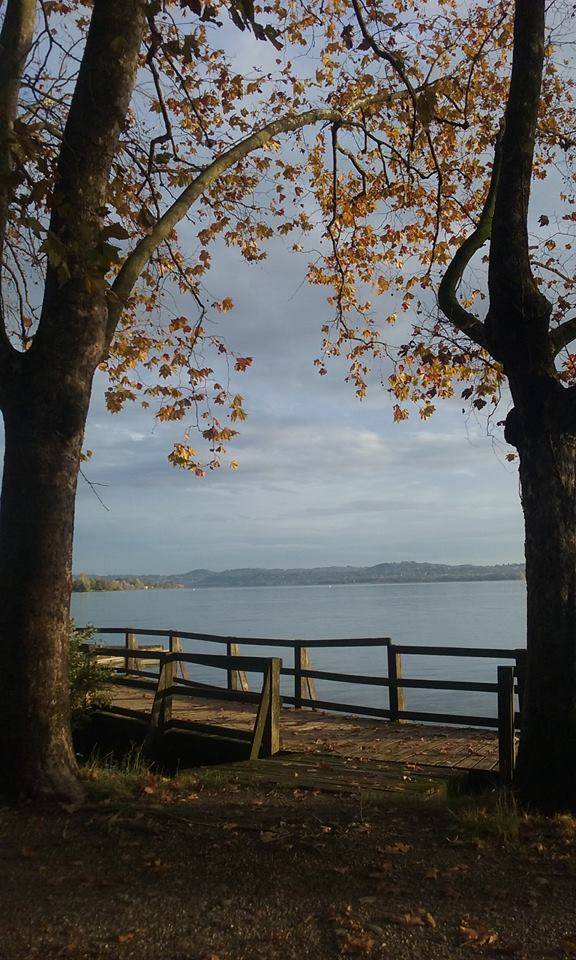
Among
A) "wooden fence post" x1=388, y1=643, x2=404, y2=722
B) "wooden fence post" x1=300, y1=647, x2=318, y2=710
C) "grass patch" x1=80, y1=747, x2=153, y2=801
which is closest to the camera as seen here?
"grass patch" x1=80, y1=747, x2=153, y2=801

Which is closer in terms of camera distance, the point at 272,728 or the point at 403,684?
the point at 272,728

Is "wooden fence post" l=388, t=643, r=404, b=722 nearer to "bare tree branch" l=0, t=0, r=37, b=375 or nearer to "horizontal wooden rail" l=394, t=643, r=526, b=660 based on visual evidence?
"horizontal wooden rail" l=394, t=643, r=526, b=660

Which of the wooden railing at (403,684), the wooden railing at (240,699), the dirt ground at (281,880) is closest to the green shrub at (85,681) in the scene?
the wooden railing at (403,684)

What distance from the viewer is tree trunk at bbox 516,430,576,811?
20.7 ft

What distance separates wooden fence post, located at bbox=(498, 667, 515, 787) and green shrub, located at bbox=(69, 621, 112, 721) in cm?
614

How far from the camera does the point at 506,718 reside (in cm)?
764

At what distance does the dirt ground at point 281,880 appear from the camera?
14.2 feet

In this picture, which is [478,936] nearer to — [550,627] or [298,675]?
[550,627]

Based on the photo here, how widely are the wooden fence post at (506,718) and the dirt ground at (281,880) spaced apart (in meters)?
1.36

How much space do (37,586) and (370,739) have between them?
513 centimetres

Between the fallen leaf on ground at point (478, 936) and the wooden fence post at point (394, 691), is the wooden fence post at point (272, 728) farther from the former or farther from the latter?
the fallen leaf on ground at point (478, 936)

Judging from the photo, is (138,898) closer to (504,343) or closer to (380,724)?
(504,343)

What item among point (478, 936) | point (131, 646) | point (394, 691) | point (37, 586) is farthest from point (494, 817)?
point (131, 646)

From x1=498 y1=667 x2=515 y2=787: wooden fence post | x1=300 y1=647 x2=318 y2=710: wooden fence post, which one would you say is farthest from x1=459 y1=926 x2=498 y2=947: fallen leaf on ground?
x1=300 y1=647 x2=318 y2=710: wooden fence post
